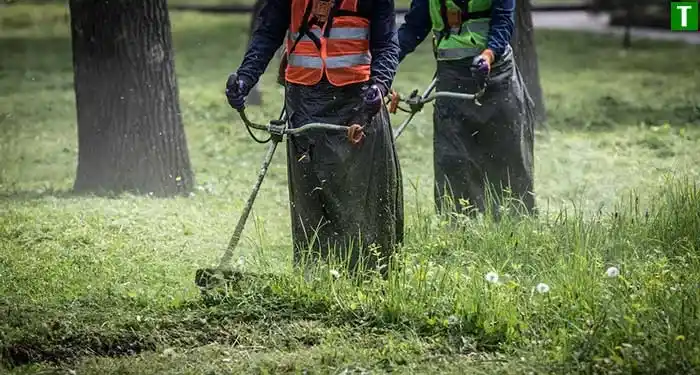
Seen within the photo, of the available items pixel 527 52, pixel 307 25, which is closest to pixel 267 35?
pixel 307 25

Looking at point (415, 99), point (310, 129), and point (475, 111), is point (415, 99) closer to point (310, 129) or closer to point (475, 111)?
point (475, 111)

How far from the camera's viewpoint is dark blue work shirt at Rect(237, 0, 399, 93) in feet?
21.1

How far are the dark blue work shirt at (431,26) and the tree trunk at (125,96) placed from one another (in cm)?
235

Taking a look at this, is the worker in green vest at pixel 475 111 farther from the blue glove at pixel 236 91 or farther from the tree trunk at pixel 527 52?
the tree trunk at pixel 527 52

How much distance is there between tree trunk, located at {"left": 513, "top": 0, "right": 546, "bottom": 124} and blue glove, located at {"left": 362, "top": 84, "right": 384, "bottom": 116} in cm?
579

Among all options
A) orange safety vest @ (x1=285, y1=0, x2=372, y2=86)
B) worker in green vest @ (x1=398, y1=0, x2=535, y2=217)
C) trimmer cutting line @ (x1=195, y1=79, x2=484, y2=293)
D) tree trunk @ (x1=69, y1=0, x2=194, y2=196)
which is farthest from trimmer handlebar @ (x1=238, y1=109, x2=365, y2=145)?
tree trunk @ (x1=69, y1=0, x2=194, y2=196)

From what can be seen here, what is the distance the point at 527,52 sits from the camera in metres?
12.4

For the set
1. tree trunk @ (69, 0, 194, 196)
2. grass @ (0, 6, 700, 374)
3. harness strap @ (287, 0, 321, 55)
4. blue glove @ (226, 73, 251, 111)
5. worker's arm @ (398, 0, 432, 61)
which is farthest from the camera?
tree trunk @ (69, 0, 194, 196)

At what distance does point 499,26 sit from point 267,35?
1.76 metres

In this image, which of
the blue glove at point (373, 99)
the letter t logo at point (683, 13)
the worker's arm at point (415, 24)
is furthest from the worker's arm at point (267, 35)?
the letter t logo at point (683, 13)

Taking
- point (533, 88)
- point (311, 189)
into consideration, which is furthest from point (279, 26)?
point (533, 88)

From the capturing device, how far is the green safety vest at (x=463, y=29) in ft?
25.4

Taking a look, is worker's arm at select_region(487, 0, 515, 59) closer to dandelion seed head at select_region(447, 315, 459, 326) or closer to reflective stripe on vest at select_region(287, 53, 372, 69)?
reflective stripe on vest at select_region(287, 53, 372, 69)

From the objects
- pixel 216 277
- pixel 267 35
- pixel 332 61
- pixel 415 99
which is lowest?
pixel 216 277
